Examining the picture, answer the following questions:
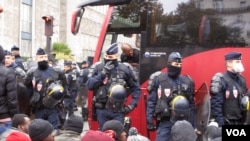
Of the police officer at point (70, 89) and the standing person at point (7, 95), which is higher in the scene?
the standing person at point (7, 95)

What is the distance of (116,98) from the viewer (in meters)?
7.18

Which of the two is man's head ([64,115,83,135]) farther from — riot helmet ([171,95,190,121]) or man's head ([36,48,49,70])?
man's head ([36,48,49,70])

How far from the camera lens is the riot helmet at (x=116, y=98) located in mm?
7176

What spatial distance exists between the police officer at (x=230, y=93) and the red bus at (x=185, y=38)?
8.9 inches

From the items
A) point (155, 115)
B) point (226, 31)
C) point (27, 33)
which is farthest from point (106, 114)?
point (27, 33)

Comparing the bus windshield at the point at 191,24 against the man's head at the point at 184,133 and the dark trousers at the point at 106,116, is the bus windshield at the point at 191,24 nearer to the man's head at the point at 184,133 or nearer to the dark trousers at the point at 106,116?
the dark trousers at the point at 106,116

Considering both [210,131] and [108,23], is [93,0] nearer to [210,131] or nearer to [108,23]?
[108,23]

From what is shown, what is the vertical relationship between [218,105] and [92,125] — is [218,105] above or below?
above

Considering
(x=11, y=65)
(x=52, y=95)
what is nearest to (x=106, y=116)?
(x=52, y=95)

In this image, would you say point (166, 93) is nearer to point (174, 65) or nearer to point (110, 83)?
point (174, 65)

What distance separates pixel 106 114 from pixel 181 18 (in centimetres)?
189

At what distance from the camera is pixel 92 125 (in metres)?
8.47

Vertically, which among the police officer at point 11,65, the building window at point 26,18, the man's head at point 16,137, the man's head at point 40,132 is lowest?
the man's head at point 40,132

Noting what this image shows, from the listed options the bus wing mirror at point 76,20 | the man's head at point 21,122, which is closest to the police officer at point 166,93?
the man's head at point 21,122
